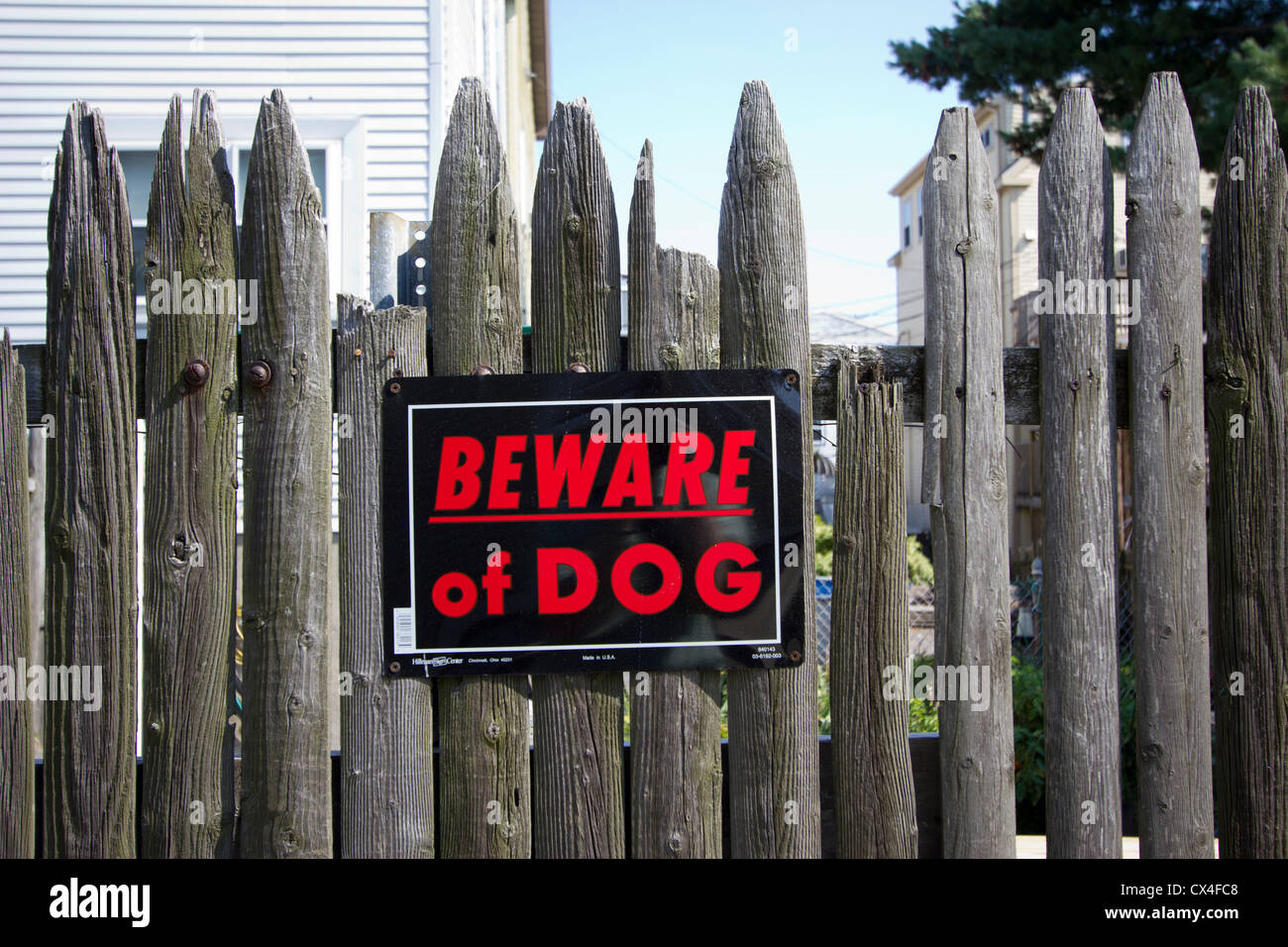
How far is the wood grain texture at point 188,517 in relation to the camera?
7.81ft

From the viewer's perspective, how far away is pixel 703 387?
241 cm

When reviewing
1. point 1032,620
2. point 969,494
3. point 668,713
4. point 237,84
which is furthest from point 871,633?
point 237,84

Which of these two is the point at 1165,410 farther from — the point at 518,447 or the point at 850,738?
the point at 518,447

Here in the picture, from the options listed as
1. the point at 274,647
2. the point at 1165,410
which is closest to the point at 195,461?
the point at 274,647

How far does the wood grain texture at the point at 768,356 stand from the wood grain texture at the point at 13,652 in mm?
1754

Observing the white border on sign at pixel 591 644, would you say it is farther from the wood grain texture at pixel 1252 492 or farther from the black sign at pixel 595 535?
the wood grain texture at pixel 1252 492

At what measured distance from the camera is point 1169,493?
95.5 inches

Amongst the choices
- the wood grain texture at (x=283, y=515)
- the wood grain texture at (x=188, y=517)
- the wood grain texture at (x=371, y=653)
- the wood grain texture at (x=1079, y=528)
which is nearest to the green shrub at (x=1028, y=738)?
the wood grain texture at (x=1079, y=528)

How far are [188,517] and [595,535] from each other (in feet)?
3.29

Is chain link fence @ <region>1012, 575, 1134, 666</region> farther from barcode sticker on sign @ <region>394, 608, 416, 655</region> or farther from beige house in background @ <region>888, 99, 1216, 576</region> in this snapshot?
barcode sticker on sign @ <region>394, 608, 416, 655</region>

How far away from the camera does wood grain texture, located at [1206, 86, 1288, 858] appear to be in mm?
2410

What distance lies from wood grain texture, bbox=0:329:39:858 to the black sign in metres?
0.93
